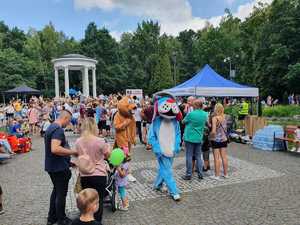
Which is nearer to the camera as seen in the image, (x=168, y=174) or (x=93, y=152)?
(x=93, y=152)

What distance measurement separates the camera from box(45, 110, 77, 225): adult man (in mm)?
4180

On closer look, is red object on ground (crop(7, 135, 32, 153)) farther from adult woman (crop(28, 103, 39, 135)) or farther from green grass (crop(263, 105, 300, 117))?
green grass (crop(263, 105, 300, 117))

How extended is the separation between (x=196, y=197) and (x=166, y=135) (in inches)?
51.8

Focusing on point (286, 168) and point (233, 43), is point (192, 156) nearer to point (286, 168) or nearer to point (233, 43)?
point (286, 168)

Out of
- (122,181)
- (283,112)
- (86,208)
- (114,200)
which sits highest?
(283,112)

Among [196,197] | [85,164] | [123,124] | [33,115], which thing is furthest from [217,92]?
[33,115]

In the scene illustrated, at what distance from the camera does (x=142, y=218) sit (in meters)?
5.01

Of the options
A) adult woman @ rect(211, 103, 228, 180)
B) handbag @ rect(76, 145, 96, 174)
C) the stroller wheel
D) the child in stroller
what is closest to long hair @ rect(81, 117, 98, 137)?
handbag @ rect(76, 145, 96, 174)

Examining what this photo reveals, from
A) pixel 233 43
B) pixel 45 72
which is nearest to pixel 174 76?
pixel 233 43

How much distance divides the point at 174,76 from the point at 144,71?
5727 mm

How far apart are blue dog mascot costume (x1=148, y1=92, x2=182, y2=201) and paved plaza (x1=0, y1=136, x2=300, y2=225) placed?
1.50 ft

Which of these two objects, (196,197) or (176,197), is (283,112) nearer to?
(196,197)

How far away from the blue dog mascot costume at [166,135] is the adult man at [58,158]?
2.02m

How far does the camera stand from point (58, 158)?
4.38 m
